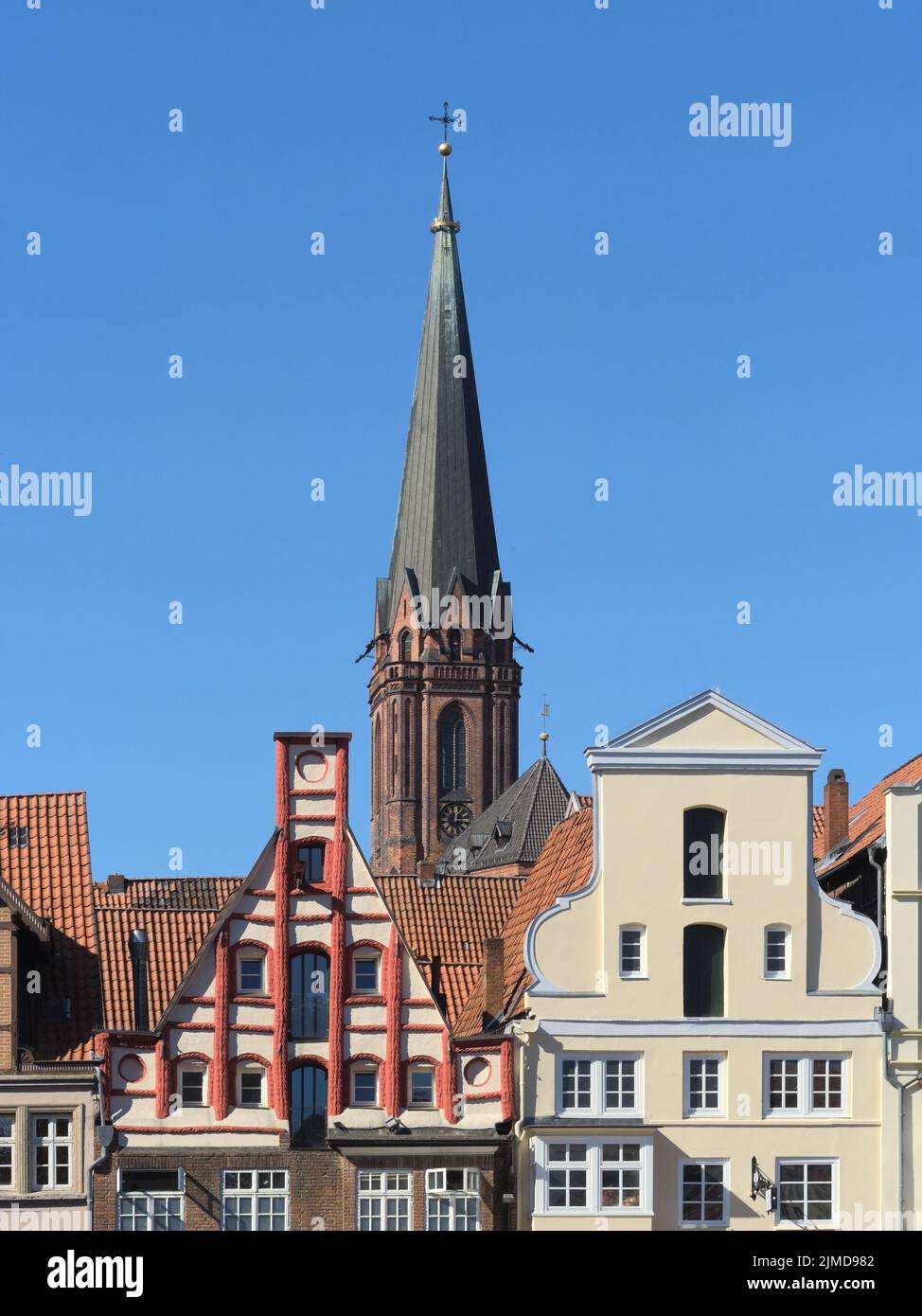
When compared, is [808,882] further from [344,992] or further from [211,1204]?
[211,1204]

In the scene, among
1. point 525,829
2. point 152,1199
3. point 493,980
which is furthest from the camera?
point 525,829

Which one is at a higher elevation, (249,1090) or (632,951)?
(632,951)

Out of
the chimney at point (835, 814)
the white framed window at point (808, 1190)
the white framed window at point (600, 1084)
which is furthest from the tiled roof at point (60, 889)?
the chimney at point (835, 814)

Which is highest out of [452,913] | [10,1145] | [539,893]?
[539,893]

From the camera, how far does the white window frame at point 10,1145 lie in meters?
62.8

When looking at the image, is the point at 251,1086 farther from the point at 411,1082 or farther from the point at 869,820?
the point at 869,820

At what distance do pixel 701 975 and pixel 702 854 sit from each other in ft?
8.16

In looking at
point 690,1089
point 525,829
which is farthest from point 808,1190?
point 525,829

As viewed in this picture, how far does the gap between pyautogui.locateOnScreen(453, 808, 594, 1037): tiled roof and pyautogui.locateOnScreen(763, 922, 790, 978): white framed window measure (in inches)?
164

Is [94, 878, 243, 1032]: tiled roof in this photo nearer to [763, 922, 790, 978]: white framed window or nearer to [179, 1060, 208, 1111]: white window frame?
[179, 1060, 208, 1111]: white window frame

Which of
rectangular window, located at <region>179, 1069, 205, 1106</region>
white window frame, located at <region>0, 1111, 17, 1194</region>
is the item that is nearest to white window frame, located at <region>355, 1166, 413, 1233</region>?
rectangular window, located at <region>179, 1069, 205, 1106</region>

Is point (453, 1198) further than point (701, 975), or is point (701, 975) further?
point (701, 975)

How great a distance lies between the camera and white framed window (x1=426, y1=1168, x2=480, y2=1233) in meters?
62.0

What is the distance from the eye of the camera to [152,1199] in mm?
61688
